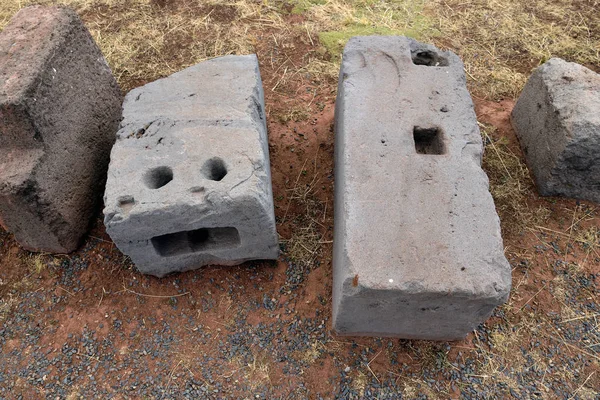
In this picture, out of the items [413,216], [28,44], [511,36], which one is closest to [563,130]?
[413,216]

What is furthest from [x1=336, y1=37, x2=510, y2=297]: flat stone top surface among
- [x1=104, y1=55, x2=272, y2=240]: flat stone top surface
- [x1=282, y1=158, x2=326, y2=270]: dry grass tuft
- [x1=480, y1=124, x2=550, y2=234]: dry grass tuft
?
[x1=480, y1=124, x2=550, y2=234]: dry grass tuft

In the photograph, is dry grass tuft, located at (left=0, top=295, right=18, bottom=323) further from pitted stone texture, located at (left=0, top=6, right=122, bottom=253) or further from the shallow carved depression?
the shallow carved depression

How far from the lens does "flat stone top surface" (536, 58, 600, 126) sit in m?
3.35

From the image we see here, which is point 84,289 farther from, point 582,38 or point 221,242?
point 582,38

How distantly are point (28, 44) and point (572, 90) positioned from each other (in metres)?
4.13

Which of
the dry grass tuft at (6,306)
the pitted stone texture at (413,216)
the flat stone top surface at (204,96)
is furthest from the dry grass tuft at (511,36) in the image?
the dry grass tuft at (6,306)

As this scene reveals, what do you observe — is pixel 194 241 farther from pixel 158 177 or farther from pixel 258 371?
pixel 258 371

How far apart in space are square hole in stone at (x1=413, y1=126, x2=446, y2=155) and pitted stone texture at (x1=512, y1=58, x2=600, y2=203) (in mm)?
1042

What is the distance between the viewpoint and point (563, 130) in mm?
3375

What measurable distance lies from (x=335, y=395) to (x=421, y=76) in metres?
2.41

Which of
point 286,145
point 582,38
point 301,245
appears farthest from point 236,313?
point 582,38

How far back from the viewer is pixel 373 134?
9.89 feet

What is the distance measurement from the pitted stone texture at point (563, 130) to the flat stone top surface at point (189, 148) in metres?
2.30

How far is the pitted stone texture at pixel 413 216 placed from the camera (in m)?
2.36
